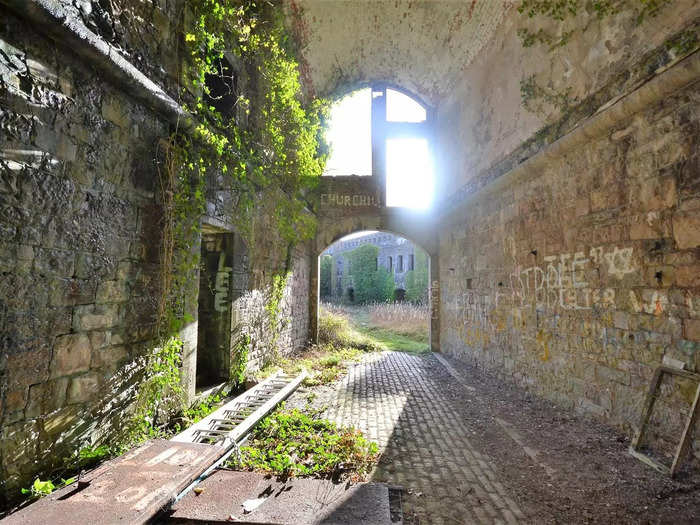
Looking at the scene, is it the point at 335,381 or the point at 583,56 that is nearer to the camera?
the point at 583,56

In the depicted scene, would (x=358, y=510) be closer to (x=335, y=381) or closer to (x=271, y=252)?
(x=335, y=381)

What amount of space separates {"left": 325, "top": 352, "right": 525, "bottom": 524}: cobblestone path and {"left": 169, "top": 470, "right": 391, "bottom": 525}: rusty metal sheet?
330mm

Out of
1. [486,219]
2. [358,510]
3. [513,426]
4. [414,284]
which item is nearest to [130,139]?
[358,510]

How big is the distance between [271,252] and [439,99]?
6.76 m

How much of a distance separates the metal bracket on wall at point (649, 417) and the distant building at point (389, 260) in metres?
20.2

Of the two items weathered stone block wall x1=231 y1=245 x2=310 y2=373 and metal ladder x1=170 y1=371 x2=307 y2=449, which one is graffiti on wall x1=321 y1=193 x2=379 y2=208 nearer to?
weathered stone block wall x1=231 y1=245 x2=310 y2=373

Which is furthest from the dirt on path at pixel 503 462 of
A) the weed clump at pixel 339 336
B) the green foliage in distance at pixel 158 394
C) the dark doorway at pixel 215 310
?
the weed clump at pixel 339 336

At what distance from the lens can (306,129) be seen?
7289mm

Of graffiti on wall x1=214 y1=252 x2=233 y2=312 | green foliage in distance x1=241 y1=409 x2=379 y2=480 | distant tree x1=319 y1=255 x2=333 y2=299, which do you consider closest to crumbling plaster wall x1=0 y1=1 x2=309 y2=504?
green foliage in distance x1=241 y1=409 x2=379 y2=480

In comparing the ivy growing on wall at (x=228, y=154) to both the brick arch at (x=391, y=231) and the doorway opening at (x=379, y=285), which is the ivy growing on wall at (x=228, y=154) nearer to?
the brick arch at (x=391, y=231)

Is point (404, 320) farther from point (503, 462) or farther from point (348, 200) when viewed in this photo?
point (503, 462)

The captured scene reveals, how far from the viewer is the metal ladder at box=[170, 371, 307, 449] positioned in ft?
11.4

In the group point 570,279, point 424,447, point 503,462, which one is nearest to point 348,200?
point 570,279

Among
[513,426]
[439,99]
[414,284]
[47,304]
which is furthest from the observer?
[414,284]
